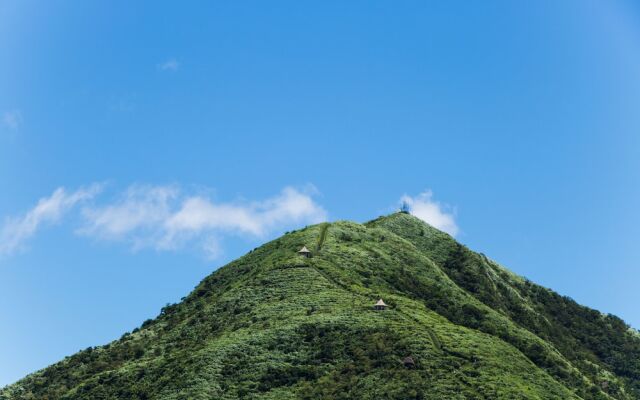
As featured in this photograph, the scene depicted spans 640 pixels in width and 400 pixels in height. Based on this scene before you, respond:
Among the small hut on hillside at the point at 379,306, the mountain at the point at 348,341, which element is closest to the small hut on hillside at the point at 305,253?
the mountain at the point at 348,341

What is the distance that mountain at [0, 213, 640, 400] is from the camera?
11706 cm

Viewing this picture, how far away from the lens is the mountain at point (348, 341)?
4609 inches

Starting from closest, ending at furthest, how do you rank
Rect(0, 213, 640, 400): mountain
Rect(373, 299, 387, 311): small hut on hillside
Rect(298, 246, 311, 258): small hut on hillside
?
Rect(0, 213, 640, 400): mountain < Rect(373, 299, 387, 311): small hut on hillside < Rect(298, 246, 311, 258): small hut on hillside

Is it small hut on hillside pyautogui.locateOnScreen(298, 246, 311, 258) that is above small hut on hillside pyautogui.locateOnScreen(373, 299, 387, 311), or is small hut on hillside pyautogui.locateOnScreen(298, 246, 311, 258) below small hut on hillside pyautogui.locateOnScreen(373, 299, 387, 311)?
above

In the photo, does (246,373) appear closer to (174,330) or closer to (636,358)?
(174,330)

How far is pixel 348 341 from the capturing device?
126 meters

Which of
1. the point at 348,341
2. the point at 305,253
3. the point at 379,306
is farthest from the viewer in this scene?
the point at 305,253

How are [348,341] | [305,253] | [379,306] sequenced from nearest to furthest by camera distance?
[348,341]
[379,306]
[305,253]

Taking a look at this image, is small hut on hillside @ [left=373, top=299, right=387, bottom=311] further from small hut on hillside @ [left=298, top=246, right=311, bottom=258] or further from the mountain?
small hut on hillside @ [left=298, top=246, right=311, bottom=258]

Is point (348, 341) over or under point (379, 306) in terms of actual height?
under

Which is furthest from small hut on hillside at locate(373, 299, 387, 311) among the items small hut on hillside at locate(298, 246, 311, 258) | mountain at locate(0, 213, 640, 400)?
small hut on hillside at locate(298, 246, 311, 258)

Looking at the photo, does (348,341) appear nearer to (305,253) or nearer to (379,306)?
(379,306)

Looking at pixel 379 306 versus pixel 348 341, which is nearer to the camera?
pixel 348 341

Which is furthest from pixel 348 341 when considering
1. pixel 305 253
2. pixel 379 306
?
pixel 305 253
